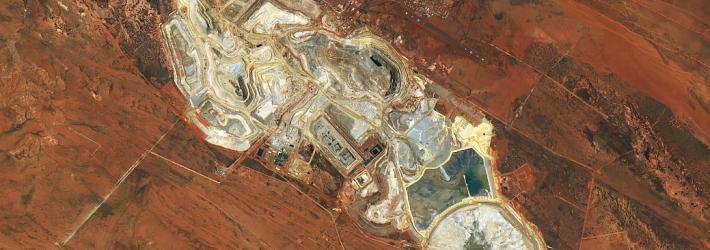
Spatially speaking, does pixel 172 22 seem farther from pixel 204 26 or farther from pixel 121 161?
pixel 121 161

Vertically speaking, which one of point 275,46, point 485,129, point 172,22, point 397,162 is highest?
point 172,22

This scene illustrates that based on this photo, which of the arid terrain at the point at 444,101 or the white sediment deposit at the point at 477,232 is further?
the white sediment deposit at the point at 477,232

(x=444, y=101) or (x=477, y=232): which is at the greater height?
(x=444, y=101)

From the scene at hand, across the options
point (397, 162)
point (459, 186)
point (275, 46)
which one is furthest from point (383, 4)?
point (459, 186)

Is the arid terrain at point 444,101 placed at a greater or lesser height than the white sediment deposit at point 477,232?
greater
